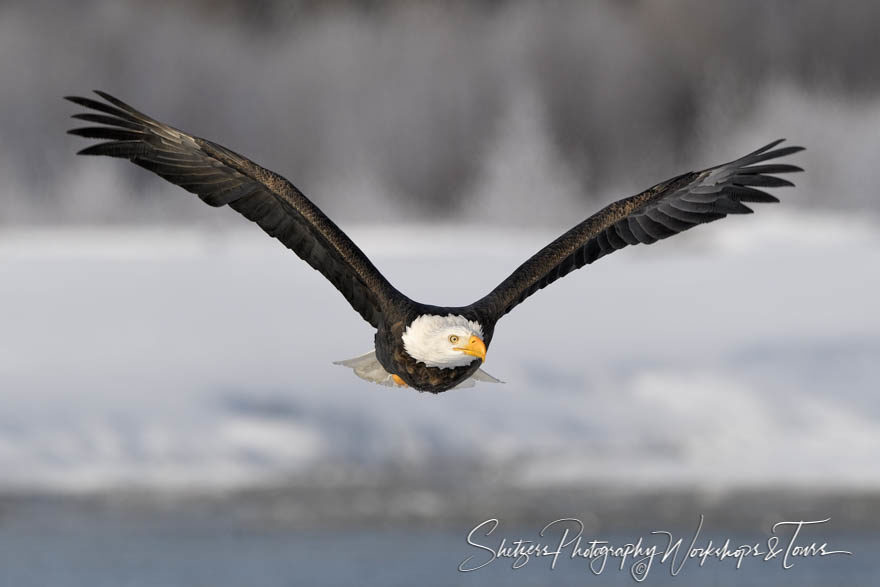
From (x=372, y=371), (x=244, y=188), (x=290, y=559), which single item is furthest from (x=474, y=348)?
(x=290, y=559)

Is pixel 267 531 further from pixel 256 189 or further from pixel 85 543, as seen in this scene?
Answer: pixel 256 189

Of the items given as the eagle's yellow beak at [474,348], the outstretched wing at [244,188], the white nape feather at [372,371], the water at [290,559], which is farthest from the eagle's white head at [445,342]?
the water at [290,559]

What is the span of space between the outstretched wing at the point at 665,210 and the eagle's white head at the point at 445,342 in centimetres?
116

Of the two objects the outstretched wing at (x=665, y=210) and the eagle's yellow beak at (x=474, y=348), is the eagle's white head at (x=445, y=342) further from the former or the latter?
the outstretched wing at (x=665, y=210)

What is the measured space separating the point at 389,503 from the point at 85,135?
28.5m

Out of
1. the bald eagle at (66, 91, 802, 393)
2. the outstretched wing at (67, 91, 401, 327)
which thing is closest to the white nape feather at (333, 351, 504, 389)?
the bald eagle at (66, 91, 802, 393)

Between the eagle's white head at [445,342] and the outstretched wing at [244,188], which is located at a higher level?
the outstretched wing at [244,188]

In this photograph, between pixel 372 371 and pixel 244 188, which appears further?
pixel 372 371

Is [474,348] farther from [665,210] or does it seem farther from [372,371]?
[665,210]

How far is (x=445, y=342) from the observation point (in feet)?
26.1

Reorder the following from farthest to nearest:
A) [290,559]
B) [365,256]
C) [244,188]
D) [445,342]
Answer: [290,559]
[244,188]
[365,256]
[445,342]

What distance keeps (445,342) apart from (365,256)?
1007mm

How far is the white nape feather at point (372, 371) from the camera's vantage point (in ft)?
30.3

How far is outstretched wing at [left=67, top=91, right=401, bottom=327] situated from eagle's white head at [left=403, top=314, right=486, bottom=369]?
58 cm
